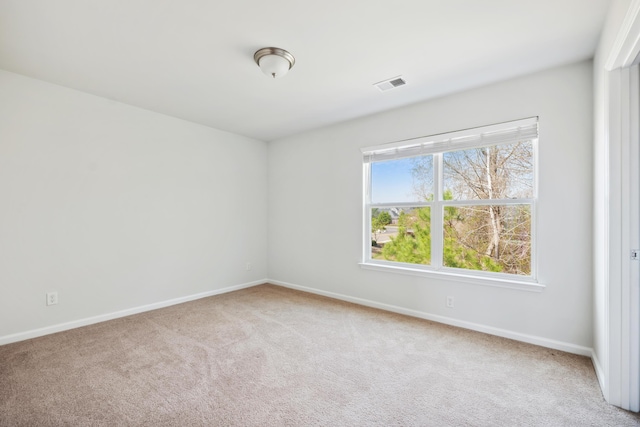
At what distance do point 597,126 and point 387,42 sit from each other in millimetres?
1729

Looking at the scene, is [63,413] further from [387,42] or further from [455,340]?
[387,42]

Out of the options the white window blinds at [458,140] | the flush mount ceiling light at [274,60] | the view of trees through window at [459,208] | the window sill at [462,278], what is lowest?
the window sill at [462,278]

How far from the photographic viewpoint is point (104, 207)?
3.23 metres

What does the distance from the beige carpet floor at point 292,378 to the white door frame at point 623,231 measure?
0.22m

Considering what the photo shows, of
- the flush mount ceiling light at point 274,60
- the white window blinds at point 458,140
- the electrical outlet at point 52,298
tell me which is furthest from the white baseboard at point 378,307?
the flush mount ceiling light at point 274,60

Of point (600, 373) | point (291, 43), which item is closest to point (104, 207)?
point (291, 43)

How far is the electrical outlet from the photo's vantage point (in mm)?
2855

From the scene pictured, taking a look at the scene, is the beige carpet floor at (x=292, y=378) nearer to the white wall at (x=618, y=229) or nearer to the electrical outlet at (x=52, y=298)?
the white wall at (x=618, y=229)

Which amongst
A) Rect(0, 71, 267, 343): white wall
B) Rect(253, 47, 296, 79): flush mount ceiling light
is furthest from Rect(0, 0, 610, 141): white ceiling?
Rect(0, 71, 267, 343): white wall

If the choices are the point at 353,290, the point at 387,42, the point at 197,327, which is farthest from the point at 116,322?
the point at 387,42

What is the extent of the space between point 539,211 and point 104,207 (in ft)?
14.6

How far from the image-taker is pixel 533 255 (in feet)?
8.88

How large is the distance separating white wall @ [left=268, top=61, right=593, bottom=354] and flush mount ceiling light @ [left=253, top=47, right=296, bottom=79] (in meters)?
1.25

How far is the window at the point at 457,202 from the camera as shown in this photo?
9.19 ft
